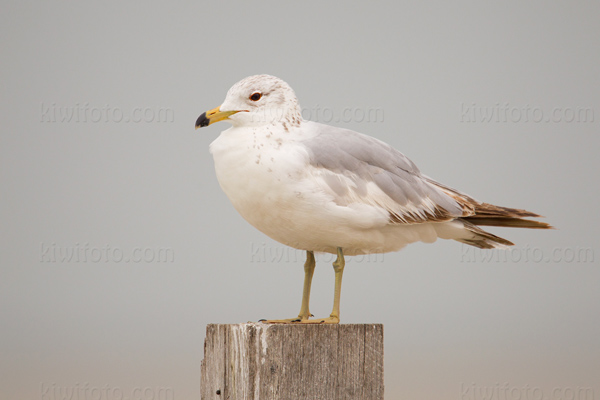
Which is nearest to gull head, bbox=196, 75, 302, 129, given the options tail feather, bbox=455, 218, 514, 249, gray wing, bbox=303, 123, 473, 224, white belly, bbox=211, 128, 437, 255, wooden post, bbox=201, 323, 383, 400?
white belly, bbox=211, 128, 437, 255

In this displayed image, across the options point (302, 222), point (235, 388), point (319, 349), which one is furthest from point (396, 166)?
point (235, 388)

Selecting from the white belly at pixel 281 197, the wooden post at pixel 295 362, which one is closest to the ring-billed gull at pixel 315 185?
the white belly at pixel 281 197

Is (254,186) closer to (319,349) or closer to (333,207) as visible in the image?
(333,207)

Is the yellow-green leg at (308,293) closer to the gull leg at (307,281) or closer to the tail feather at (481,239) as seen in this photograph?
the gull leg at (307,281)

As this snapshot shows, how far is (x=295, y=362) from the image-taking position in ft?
12.8

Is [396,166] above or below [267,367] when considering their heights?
above

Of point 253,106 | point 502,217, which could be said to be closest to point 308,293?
point 253,106

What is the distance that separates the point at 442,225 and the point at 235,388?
84.6 inches

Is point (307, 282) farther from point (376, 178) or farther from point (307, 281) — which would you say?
point (376, 178)

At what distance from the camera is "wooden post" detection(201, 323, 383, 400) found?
12.6ft

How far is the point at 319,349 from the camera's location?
395cm

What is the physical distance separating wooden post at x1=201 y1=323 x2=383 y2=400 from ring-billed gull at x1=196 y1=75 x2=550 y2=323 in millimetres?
467

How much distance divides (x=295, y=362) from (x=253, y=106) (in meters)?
1.82

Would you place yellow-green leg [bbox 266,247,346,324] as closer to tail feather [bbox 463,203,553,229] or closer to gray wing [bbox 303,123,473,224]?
gray wing [bbox 303,123,473,224]
